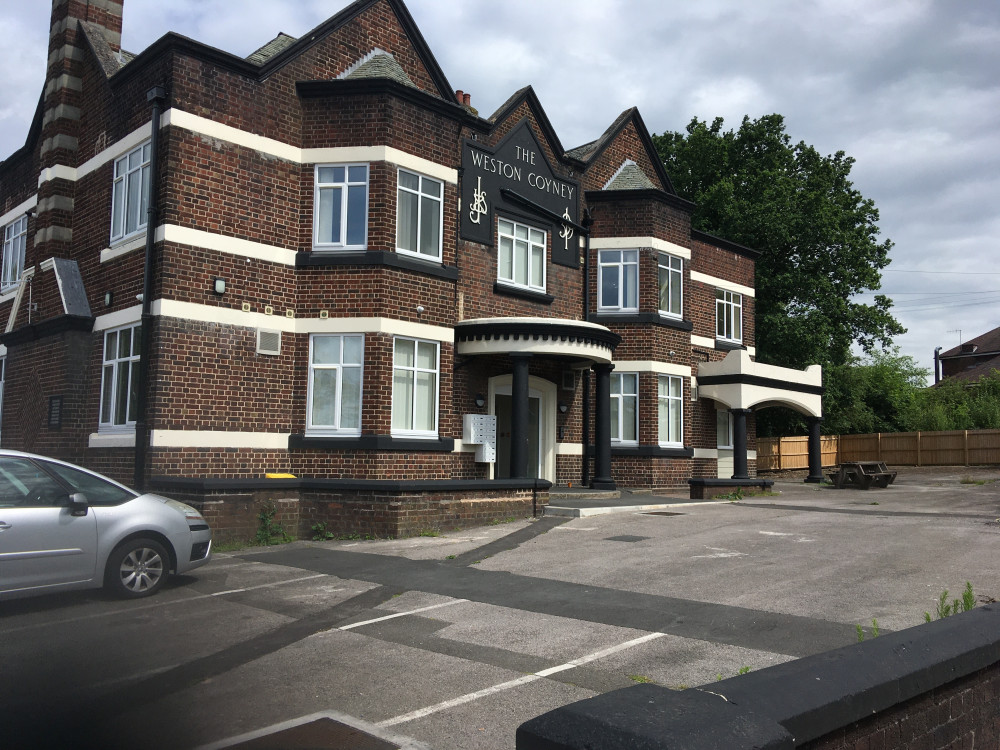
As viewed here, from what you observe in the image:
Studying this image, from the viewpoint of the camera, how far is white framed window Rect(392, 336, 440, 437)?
1602 cm

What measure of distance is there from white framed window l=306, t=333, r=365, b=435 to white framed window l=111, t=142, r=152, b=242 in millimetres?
3902

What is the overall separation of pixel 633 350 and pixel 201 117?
1232 cm

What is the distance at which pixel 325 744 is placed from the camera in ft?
15.7

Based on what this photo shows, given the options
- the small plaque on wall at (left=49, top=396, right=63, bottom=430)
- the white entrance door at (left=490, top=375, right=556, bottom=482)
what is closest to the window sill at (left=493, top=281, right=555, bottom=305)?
the white entrance door at (left=490, top=375, right=556, bottom=482)

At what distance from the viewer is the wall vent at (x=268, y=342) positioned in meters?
15.3

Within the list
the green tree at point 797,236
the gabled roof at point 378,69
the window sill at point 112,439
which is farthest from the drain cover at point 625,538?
the green tree at point 797,236

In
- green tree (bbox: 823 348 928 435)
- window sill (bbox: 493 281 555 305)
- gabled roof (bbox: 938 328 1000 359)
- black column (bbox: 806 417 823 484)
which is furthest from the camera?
gabled roof (bbox: 938 328 1000 359)

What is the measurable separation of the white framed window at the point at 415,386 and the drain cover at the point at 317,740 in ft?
35.7

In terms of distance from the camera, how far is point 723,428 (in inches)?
1002

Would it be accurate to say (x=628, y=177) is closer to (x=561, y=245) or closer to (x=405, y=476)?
(x=561, y=245)

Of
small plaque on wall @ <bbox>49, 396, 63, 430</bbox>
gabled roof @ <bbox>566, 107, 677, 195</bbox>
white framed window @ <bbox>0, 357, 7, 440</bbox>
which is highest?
gabled roof @ <bbox>566, 107, 677, 195</bbox>

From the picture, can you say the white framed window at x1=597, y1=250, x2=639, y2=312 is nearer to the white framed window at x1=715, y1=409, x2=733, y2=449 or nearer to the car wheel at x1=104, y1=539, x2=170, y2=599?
the white framed window at x1=715, y1=409, x2=733, y2=449

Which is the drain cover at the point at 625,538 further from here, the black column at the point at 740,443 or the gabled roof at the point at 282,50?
the black column at the point at 740,443

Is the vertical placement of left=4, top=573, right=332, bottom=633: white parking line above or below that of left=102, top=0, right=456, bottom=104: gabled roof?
below
